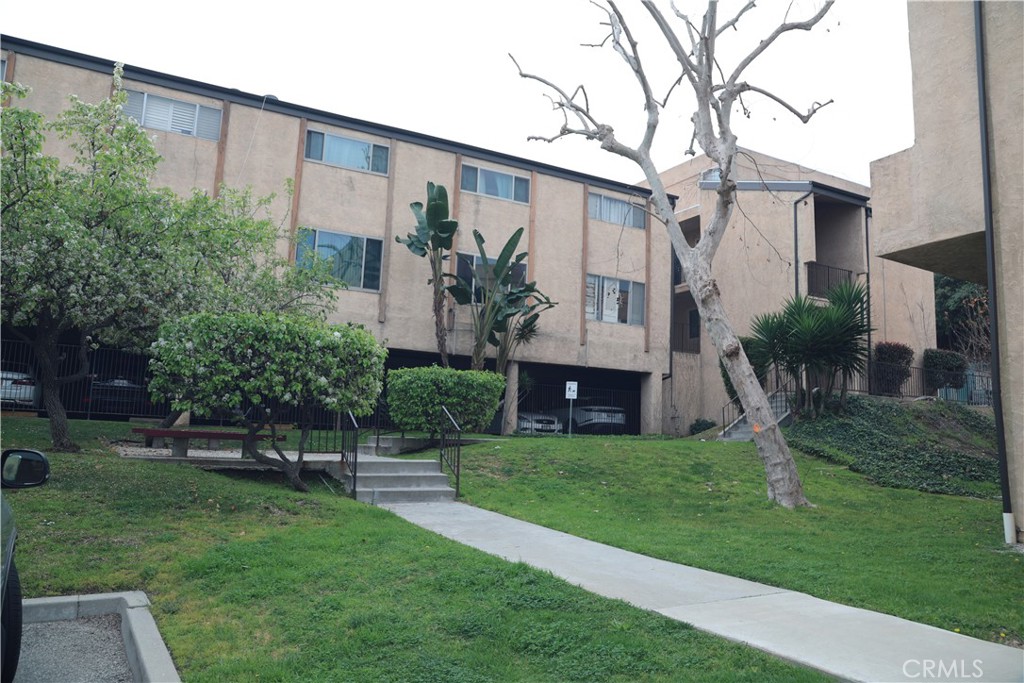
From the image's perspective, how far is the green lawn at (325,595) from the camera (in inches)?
178

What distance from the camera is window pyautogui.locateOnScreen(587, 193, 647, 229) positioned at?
24.1 meters

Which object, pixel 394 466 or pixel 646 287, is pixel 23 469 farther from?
pixel 646 287

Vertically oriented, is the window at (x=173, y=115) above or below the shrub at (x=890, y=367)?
above

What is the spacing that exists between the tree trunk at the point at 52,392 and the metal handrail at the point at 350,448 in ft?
12.7

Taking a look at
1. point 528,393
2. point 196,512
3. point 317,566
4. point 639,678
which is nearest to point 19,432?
point 196,512

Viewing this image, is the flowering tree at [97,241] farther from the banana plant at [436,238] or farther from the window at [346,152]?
the window at [346,152]

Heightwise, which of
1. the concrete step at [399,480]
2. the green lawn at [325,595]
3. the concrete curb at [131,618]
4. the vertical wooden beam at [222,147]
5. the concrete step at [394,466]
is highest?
the vertical wooden beam at [222,147]

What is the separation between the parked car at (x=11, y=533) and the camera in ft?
12.3

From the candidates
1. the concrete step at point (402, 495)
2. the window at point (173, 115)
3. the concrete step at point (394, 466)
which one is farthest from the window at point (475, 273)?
the concrete step at point (402, 495)

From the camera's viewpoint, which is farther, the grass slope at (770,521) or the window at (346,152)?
the window at (346,152)

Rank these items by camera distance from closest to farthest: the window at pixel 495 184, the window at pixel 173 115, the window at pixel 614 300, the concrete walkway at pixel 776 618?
the concrete walkway at pixel 776 618, the window at pixel 173 115, the window at pixel 495 184, the window at pixel 614 300

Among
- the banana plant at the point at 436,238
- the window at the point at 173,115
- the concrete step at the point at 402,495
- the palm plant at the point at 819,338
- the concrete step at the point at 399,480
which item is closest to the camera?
the concrete step at the point at 402,495

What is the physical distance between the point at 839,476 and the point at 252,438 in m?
11.0

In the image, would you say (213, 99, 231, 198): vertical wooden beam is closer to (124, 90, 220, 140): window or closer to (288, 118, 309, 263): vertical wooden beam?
(124, 90, 220, 140): window
